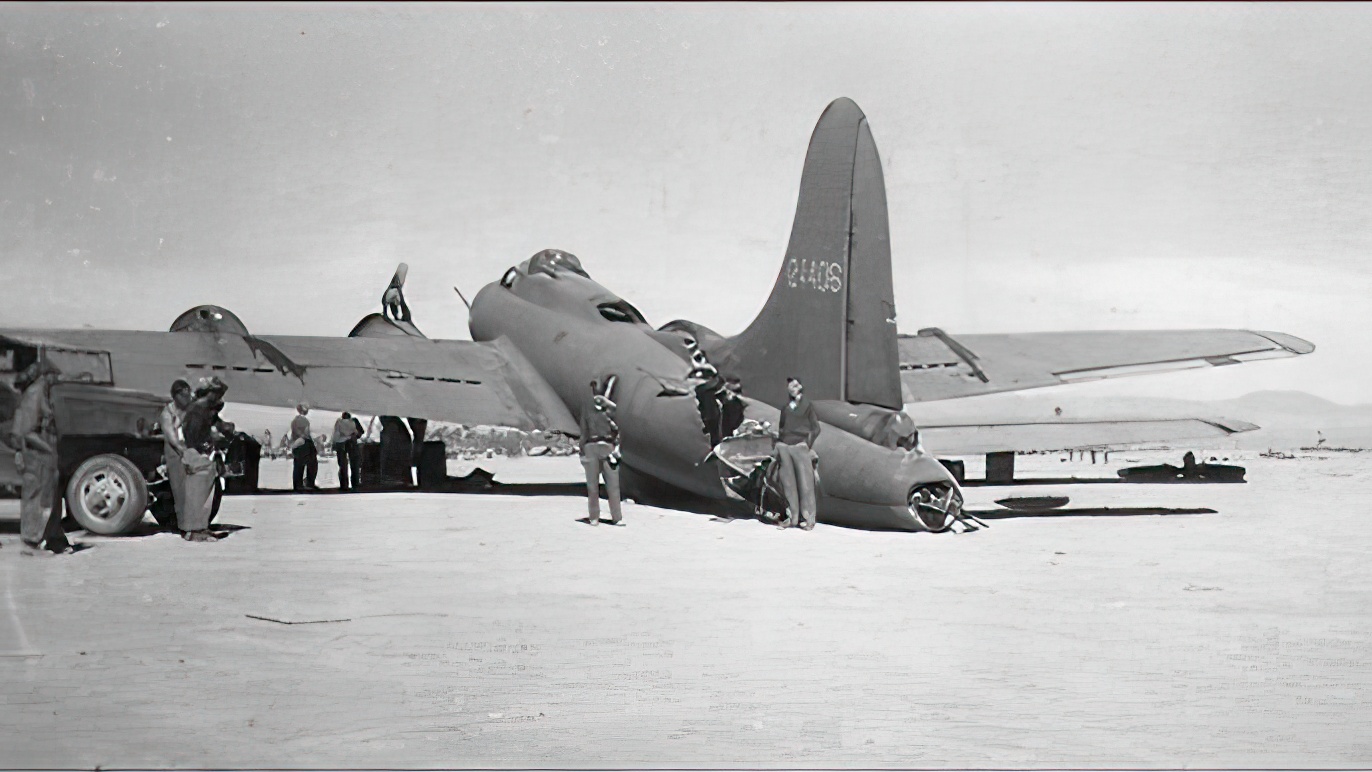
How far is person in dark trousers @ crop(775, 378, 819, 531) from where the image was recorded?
48.9 feet

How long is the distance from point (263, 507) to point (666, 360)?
6089 mm

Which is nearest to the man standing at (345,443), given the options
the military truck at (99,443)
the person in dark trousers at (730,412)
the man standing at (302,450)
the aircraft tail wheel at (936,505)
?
the man standing at (302,450)

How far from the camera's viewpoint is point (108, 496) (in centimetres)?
1395

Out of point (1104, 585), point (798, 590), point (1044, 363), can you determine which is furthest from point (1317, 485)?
point (798, 590)

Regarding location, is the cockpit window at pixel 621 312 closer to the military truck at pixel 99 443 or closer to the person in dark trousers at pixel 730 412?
the person in dark trousers at pixel 730 412

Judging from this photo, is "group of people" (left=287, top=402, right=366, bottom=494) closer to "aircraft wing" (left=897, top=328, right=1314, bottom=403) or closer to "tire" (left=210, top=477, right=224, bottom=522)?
"tire" (left=210, top=477, right=224, bottom=522)

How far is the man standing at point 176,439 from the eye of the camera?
13633 mm

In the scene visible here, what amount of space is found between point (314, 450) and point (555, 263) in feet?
17.9

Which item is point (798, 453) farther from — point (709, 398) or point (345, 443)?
point (345, 443)

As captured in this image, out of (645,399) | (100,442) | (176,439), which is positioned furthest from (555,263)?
(100,442)

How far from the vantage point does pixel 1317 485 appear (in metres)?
24.7

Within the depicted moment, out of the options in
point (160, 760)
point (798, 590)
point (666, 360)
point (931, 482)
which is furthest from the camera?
point (666, 360)

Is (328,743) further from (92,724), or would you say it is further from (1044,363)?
(1044,363)

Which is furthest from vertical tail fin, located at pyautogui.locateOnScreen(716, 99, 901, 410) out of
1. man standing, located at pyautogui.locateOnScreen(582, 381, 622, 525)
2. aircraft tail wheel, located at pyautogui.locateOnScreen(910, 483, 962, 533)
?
man standing, located at pyautogui.locateOnScreen(582, 381, 622, 525)
